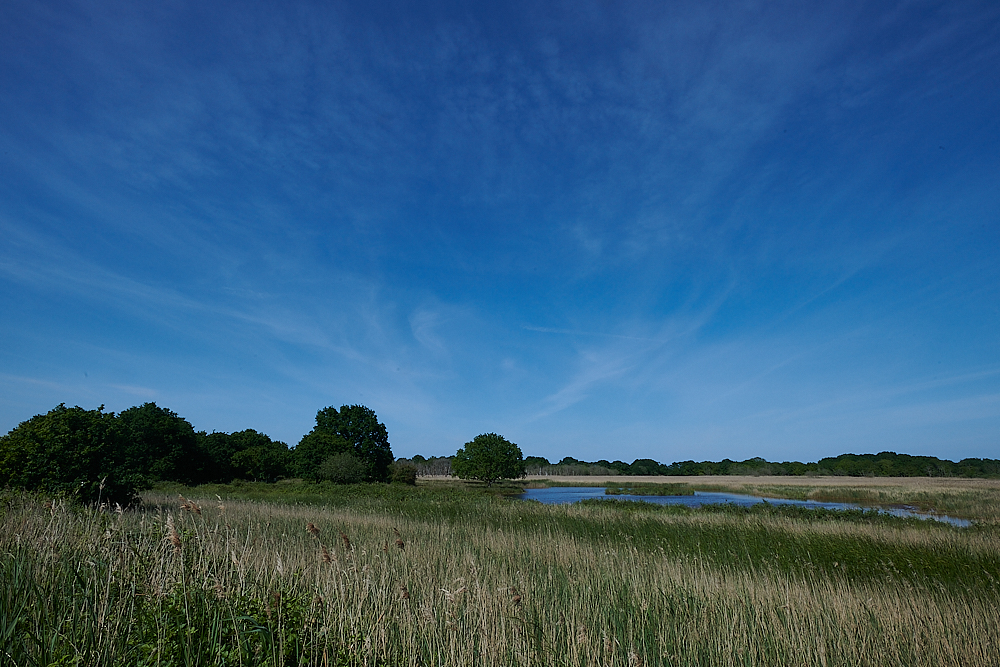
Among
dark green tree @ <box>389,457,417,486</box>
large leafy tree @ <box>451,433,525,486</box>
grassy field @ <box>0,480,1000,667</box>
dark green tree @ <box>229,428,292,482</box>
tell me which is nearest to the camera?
grassy field @ <box>0,480,1000,667</box>

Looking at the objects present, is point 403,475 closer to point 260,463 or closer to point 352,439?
point 352,439

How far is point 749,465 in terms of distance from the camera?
475 feet

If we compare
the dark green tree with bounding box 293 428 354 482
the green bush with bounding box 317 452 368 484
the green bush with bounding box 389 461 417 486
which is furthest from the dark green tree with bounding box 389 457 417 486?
the green bush with bounding box 317 452 368 484

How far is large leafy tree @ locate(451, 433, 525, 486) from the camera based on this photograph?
259 feet

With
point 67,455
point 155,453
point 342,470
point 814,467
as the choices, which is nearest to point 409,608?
point 67,455

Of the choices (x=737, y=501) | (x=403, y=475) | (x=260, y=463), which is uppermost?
(x=260, y=463)

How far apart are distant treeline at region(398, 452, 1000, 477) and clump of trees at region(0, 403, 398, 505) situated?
6533 centimetres

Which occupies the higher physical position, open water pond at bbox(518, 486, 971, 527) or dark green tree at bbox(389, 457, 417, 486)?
dark green tree at bbox(389, 457, 417, 486)

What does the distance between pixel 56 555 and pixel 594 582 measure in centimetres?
652

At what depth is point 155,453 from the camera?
52.7m

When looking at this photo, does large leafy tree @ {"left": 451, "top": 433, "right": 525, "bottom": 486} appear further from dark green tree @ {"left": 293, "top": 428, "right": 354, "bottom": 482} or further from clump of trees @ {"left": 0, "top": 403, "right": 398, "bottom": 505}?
dark green tree @ {"left": 293, "top": 428, "right": 354, "bottom": 482}

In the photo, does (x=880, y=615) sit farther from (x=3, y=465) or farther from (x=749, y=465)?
(x=749, y=465)

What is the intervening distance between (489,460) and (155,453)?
149 feet

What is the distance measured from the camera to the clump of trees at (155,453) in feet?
43.4
